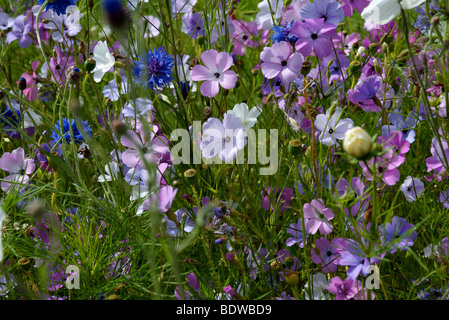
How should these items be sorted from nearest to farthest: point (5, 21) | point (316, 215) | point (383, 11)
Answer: point (383, 11) < point (316, 215) < point (5, 21)

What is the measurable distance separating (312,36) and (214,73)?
0.55ft

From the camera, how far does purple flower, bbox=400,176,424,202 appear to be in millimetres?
735

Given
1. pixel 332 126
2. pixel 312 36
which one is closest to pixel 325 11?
pixel 312 36

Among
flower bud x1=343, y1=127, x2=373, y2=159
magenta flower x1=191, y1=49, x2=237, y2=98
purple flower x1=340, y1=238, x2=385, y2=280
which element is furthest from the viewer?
magenta flower x1=191, y1=49, x2=237, y2=98

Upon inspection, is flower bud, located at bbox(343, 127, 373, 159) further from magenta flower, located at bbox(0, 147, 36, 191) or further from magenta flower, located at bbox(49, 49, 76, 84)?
magenta flower, located at bbox(49, 49, 76, 84)

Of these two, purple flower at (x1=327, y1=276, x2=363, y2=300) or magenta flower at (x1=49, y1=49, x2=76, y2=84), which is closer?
purple flower at (x1=327, y1=276, x2=363, y2=300)

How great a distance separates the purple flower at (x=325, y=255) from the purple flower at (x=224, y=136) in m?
0.18

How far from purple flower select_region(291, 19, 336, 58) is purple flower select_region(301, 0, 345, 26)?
0.5 inches

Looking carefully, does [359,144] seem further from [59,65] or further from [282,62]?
[59,65]

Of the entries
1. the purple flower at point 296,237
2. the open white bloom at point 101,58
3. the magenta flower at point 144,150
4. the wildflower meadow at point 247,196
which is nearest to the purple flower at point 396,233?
the wildflower meadow at point 247,196

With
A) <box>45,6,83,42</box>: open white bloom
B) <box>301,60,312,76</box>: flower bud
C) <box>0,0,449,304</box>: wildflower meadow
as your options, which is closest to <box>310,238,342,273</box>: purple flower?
<box>0,0,449,304</box>: wildflower meadow

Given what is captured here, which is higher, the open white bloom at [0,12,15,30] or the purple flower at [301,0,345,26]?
the open white bloom at [0,12,15,30]

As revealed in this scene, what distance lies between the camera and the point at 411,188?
756 mm
